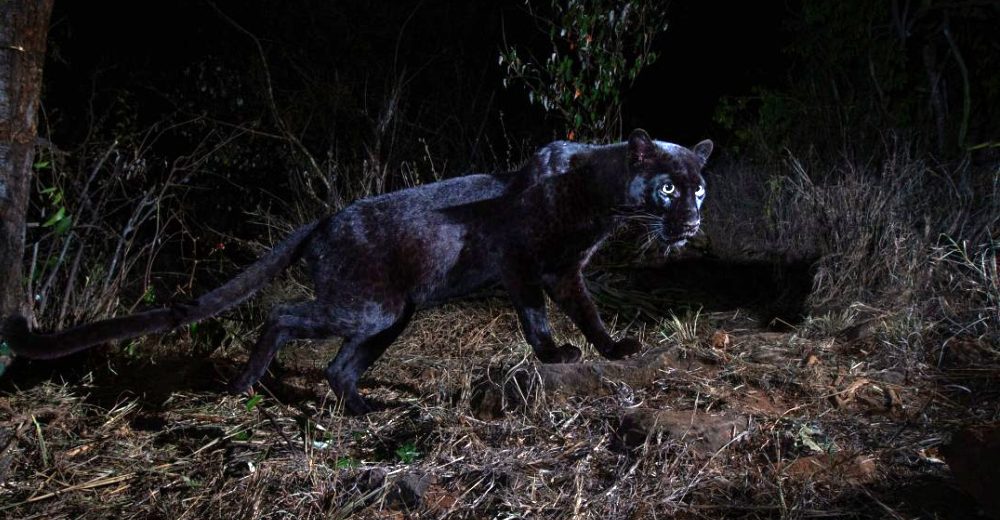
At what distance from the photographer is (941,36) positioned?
9039 mm

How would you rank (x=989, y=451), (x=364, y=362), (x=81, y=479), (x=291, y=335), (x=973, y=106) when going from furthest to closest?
(x=973, y=106), (x=364, y=362), (x=291, y=335), (x=81, y=479), (x=989, y=451)

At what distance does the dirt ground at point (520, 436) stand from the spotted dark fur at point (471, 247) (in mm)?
353

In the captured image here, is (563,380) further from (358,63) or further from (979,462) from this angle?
(358,63)

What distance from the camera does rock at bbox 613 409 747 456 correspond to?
3342 mm

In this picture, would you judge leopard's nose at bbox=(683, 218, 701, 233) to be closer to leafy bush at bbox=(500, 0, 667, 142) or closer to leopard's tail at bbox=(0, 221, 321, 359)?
leopard's tail at bbox=(0, 221, 321, 359)

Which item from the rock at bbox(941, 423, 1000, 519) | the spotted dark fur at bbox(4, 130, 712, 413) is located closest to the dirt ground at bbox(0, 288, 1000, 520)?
the rock at bbox(941, 423, 1000, 519)

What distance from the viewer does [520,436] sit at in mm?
3725

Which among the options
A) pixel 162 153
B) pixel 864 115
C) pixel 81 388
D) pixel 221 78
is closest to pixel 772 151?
pixel 864 115

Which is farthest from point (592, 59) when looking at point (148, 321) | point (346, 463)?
point (346, 463)

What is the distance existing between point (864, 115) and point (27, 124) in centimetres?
831

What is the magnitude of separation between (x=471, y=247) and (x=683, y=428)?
1601 millimetres

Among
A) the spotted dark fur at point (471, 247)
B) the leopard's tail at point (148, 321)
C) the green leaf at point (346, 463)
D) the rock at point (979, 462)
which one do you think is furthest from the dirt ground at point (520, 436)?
the leopard's tail at point (148, 321)

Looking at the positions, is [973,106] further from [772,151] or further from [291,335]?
[291,335]

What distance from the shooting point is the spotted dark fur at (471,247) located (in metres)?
4.20
